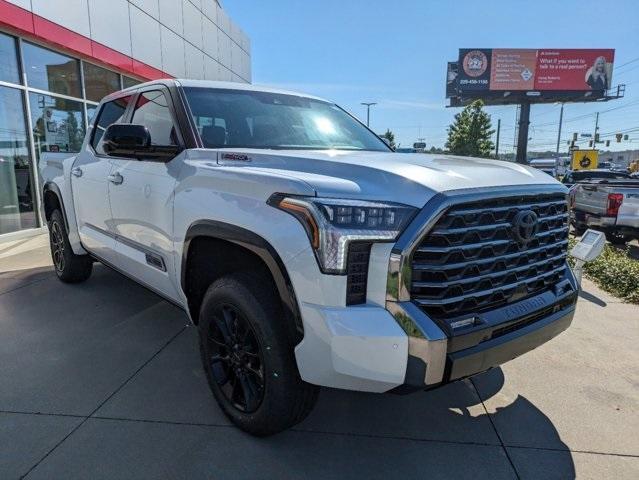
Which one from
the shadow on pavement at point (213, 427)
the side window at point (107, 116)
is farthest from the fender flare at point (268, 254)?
the side window at point (107, 116)

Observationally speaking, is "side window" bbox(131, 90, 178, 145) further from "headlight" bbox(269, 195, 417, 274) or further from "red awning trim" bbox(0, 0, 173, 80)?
"red awning trim" bbox(0, 0, 173, 80)

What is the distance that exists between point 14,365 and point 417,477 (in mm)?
2865

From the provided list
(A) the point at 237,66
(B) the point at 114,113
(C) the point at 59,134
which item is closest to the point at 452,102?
(A) the point at 237,66

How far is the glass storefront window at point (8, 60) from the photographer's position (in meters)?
7.93

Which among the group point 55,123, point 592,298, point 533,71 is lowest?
point 592,298

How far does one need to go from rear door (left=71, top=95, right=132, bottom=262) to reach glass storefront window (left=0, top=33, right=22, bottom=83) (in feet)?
15.6

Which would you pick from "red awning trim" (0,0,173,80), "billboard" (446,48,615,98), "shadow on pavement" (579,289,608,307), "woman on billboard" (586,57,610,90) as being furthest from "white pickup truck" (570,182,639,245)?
"woman on billboard" (586,57,610,90)

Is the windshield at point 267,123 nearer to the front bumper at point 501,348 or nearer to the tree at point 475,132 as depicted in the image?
the front bumper at point 501,348

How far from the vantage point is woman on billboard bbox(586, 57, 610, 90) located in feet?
181

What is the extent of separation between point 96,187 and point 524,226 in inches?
133

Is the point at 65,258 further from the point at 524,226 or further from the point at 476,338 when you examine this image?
the point at 524,226

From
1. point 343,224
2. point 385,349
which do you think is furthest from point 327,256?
point 385,349

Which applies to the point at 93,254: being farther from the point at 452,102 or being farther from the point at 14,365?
the point at 452,102

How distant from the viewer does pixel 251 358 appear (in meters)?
2.49
